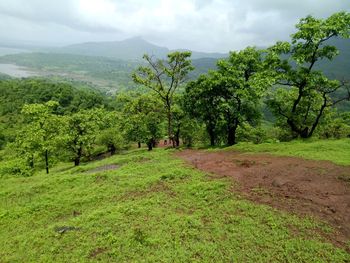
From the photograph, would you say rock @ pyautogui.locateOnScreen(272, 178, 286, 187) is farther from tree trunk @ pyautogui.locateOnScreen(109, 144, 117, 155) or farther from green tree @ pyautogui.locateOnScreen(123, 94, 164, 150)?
tree trunk @ pyautogui.locateOnScreen(109, 144, 117, 155)

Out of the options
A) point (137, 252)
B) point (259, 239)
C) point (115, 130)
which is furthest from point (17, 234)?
point (115, 130)

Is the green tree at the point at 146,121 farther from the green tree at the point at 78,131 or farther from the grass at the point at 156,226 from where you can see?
the grass at the point at 156,226

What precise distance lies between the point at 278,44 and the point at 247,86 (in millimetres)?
Result: 4630

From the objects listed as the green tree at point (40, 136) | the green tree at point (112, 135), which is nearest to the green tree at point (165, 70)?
the green tree at point (40, 136)

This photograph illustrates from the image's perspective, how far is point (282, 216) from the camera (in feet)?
38.8

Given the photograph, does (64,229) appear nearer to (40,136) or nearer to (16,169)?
(40,136)

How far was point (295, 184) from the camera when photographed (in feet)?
46.8

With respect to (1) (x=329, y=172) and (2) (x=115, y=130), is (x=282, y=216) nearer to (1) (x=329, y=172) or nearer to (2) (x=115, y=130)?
(1) (x=329, y=172)

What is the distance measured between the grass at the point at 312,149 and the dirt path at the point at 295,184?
3.21ft

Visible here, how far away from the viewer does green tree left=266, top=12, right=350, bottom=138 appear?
19.1m

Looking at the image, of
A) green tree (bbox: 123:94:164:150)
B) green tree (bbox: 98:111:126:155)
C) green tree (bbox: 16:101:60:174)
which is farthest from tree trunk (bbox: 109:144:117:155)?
green tree (bbox: 123:94:164:150)

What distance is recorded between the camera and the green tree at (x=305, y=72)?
19094 millimetres

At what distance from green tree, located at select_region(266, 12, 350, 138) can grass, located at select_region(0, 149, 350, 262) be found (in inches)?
433

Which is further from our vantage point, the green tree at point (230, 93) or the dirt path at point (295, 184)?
the green tree at point (230, 93)
